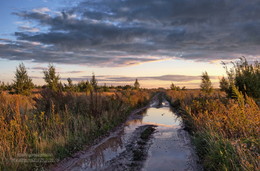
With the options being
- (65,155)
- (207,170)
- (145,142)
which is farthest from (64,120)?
(207,170)

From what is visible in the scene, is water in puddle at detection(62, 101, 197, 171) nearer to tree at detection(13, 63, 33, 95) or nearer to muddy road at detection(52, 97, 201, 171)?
muddy road at detection(52, 97, 201, 171)

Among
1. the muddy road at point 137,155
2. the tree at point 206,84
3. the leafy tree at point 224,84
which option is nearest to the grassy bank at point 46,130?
the muddy road at point 137,155

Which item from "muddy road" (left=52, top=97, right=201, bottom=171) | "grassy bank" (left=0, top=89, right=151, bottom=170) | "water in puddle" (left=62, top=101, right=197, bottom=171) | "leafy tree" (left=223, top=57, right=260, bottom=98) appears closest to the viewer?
"grassy bank" (left=0, top=89, right=151, bottom=170)

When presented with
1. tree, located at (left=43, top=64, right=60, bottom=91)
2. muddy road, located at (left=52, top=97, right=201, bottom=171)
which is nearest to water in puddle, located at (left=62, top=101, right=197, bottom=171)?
muddy road, located at (left=52, top=97, right=201, bottom=171)

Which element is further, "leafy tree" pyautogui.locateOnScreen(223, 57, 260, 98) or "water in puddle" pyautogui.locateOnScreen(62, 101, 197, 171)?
"leafy tree" pyautogui.locateOnScreen(223, 57, 260, 98)

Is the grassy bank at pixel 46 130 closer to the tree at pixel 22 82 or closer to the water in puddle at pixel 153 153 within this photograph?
the water in puddle at pixel 153 153

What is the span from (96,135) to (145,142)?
2.64 metres

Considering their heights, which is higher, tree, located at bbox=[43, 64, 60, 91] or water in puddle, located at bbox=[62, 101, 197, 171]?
tree, located at bbox=[43, 64, 60, 91]

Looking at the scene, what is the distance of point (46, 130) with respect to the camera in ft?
26.5

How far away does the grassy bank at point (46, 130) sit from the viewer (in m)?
6.18

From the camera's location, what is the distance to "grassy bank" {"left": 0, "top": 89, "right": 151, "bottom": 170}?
618 centimetres

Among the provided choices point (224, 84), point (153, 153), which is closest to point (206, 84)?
→ point (224, 84)

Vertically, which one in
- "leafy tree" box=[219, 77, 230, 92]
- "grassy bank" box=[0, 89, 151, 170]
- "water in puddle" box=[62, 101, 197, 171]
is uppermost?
"leafy tree" box=[219, 77, 230, 92]

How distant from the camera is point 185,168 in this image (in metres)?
6.29
